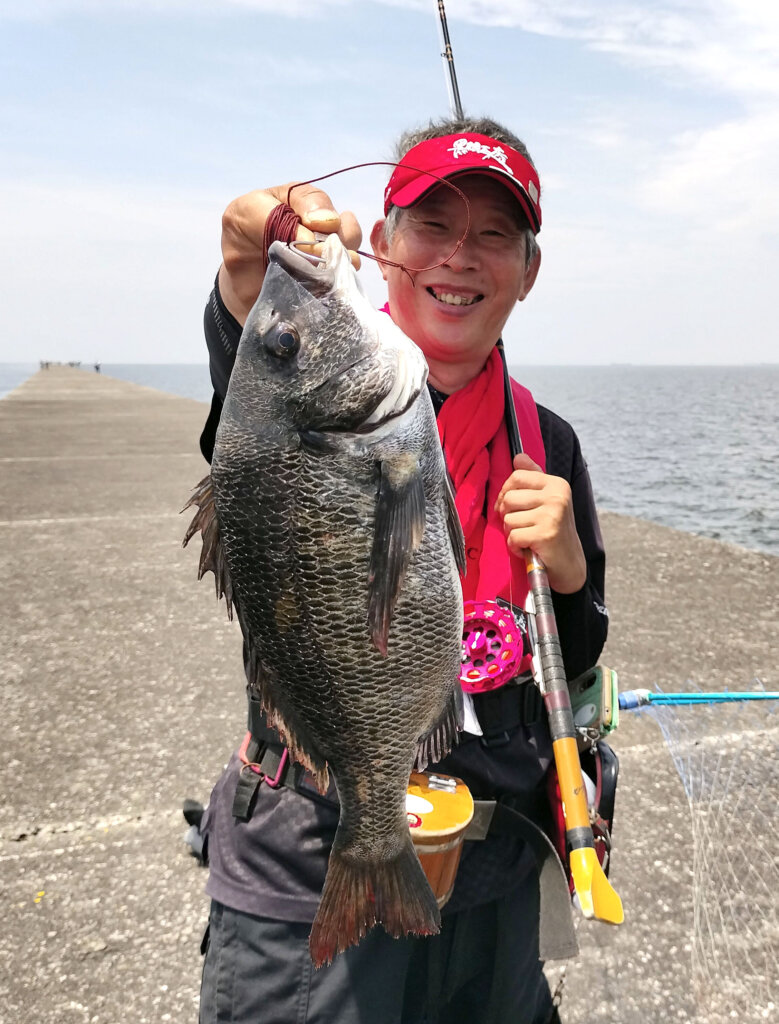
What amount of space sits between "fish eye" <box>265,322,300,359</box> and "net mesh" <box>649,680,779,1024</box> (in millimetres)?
2286

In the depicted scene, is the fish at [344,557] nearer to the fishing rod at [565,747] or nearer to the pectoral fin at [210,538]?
the pectoral fin at [210,538]

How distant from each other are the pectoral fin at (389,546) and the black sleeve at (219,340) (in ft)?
1.88

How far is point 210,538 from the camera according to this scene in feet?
5.47

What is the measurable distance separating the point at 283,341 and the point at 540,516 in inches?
27.4

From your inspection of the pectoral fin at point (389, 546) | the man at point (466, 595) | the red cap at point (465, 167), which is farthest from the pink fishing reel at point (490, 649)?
the red cap at point (465, 167)

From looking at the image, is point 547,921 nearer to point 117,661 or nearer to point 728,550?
point 117,661

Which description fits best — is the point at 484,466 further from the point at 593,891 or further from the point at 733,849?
the point at 733,849

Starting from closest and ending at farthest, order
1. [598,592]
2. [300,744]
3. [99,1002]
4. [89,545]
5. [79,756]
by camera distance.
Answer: [300,744]
[598,592]
[99,1002]
[79,756]
[89,545]

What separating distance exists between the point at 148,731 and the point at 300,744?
2.38 meters

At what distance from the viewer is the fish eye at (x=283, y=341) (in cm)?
161

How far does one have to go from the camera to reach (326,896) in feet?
5.33

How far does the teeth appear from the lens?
2088 millimetres

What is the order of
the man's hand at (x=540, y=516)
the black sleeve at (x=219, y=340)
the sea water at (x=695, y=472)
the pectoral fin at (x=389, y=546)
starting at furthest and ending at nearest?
the sea water at (x=695, y=472), the black sleeve at (x=219, y=340), the man's hand at (x=540, y=516), the pectoral fin at (x=389, y=546)

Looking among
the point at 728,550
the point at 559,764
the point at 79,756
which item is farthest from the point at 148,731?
the point at 728,550
